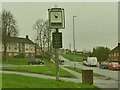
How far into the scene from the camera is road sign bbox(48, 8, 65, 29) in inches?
599

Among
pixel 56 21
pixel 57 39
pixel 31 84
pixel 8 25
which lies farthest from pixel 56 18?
pixel 8 25

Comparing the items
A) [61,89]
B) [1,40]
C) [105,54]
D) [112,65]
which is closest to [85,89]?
[61,89]

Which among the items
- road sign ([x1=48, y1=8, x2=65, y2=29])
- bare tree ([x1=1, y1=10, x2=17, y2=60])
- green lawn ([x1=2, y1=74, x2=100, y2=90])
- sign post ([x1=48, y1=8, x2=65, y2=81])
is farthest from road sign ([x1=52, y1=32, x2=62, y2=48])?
bare tree ([x1=1, y1=10, x2=17, y2=60])

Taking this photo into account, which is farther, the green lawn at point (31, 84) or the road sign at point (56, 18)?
the road sign at point (56, 18)

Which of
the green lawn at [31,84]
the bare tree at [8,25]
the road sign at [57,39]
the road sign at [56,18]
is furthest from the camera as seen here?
the bare tree at [8,25]

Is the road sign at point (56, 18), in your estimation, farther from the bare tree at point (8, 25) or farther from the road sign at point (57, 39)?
the bare tree at point (8, 25)

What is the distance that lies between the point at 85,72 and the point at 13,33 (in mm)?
48985

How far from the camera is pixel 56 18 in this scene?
15414mm

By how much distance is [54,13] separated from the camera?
15289 millimetres

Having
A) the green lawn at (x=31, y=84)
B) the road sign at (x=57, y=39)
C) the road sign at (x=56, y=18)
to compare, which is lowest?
the green lawn at (x=31, y=84)

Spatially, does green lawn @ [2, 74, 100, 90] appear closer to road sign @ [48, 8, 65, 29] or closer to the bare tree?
road sign @ [48, 8, 65, 29]

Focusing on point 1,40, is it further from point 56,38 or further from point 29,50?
point 29,50

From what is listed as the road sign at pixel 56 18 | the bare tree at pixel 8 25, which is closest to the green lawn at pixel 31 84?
the road sign at pixel 56 18

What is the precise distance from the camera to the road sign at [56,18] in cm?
1520
